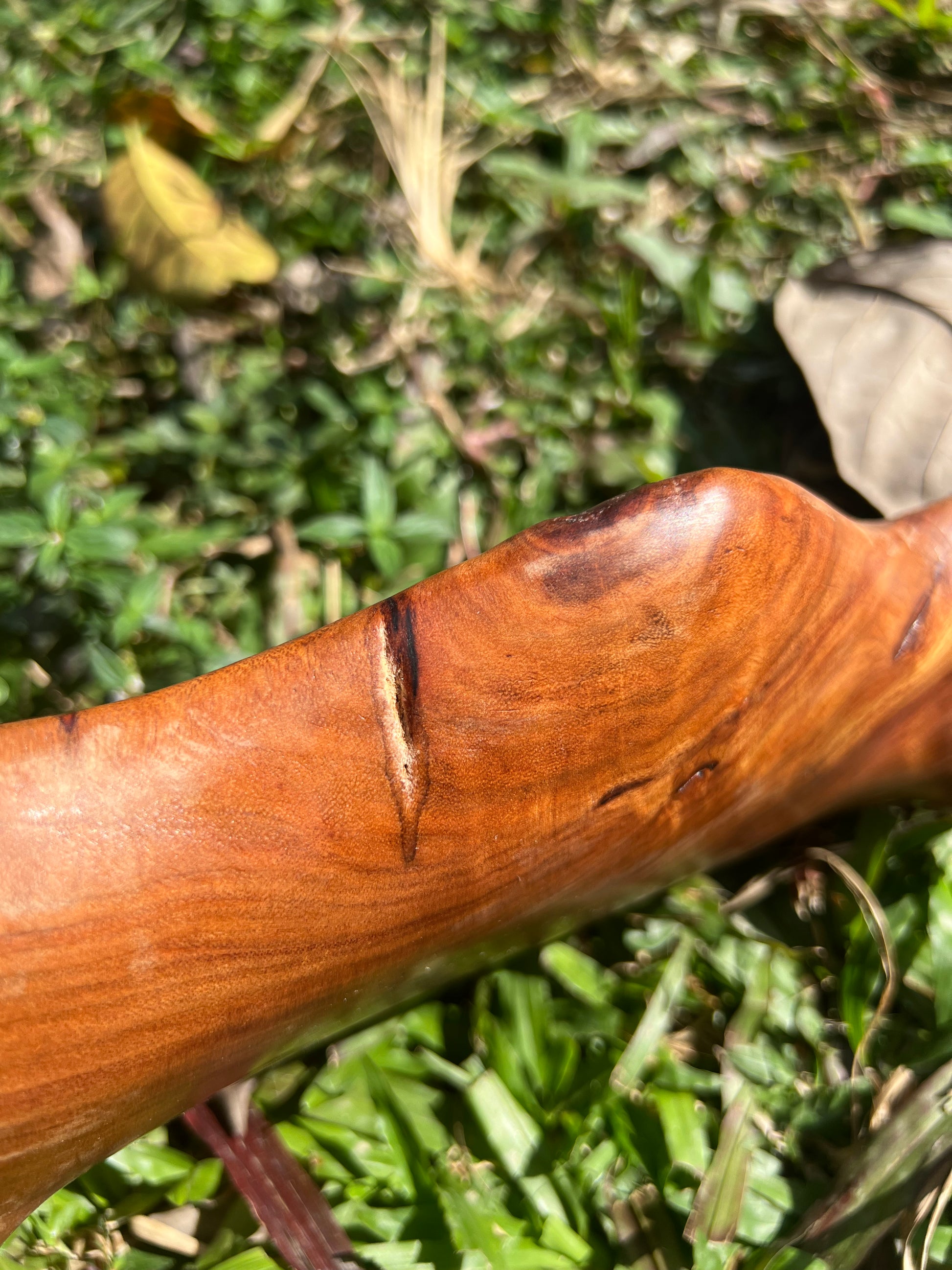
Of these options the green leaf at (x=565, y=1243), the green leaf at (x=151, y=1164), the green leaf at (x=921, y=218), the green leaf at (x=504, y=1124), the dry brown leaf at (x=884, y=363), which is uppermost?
the green leaf at (x=921, y=218)

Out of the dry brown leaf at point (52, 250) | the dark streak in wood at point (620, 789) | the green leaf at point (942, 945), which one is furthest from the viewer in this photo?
the dry brown leaf at point (52, 250)

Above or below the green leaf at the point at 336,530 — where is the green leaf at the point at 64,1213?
below

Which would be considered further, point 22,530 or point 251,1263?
point 22,530

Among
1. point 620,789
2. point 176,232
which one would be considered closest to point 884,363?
point 620,789

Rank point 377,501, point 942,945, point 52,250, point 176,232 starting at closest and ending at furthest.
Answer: point 942,945 → point 377,501 → point 176,232 → point 52,250

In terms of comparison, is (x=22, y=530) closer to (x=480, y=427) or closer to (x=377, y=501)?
(x=377, y=501)

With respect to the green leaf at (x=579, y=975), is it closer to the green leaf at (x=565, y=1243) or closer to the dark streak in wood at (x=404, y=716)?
the green leaf at (x=565, y=1243)

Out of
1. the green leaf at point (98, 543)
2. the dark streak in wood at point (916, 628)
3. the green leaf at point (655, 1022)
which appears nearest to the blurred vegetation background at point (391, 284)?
the green leaf at point (98, 543)

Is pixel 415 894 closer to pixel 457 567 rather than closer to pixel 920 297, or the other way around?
pixel 457 567

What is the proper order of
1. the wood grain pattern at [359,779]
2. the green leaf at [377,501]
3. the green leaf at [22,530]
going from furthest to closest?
1. the green leaf at [377,501]
2. the green leaf at [22,530]
3. the wood grain pattern at [359,779]
